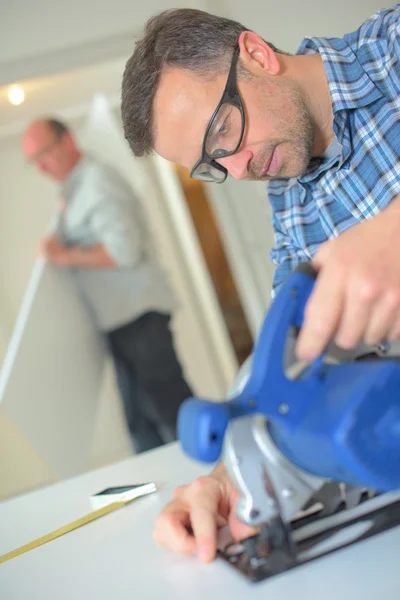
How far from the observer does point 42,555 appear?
1.12m

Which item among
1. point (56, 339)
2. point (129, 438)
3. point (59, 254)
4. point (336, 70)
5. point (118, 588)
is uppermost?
point (336, 70)

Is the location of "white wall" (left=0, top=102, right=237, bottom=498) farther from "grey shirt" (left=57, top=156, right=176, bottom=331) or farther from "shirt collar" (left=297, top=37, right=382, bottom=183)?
"shirt collar" (left=297, top=37, right=382, bottom=183)

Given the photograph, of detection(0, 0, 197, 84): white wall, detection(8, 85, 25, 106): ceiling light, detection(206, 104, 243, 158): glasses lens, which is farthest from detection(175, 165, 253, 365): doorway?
detection(206, 104, 243, 158): glasses lens

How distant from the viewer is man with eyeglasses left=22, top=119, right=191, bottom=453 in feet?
10.2

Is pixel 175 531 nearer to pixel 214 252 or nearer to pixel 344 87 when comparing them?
pixel 344 87

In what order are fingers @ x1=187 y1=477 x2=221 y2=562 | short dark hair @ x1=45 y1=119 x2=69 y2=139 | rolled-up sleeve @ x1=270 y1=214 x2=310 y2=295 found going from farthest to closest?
short dark hair @ x1=45 y1=119 x2=69 y2=139, rolled-up sleeve @ x1=270 y1=214 x2=310 y2=295, fingers @ x1=187 y1=477 x2=221 y2=562

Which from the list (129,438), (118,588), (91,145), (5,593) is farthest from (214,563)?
(91,145)

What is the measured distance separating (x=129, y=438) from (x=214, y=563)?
3.09 m

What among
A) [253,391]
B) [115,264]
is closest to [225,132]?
[253,391]

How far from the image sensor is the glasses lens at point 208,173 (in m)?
1.37

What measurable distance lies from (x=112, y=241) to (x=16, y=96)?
5.27ft

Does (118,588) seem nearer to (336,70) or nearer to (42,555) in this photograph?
(42,555)

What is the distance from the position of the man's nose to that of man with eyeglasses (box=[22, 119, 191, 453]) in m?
1.74

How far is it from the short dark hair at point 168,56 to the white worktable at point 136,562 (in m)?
0.70
